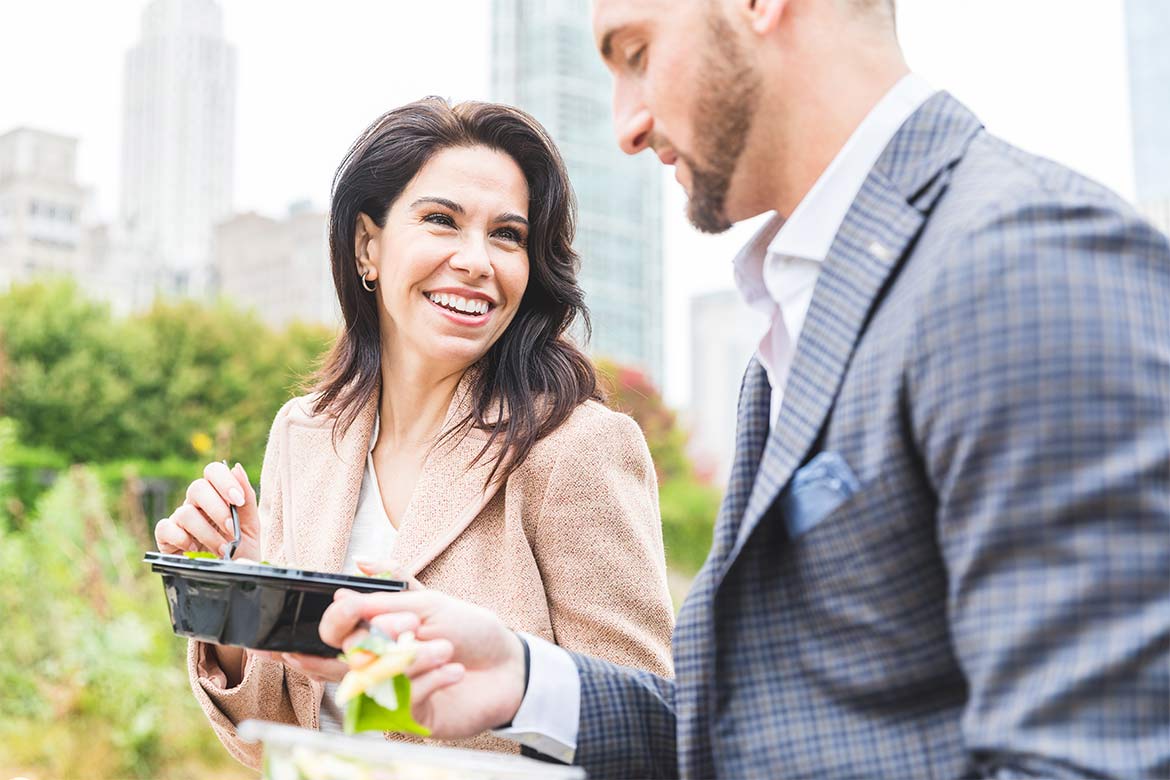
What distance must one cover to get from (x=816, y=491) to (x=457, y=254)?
3.74ft

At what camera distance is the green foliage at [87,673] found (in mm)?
4988

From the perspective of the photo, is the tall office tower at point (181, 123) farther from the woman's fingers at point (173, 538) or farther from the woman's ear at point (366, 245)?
the woman's fingers at point (173, 538)

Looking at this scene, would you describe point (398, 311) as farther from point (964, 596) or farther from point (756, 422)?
point (964, 596)

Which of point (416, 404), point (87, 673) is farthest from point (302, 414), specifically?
point (87, 673)

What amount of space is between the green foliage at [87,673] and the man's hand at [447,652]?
4.30 metres

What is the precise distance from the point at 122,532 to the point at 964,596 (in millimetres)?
6692

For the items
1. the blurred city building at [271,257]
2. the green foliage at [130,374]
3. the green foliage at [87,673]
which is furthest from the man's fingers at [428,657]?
the blurred city building at [271,257]

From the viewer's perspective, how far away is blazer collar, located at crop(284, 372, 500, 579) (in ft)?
6.23

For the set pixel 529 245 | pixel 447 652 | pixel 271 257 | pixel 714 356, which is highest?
pixel 271 257

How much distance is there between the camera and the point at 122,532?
22.4 feet

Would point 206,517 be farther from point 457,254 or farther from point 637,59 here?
point 637,59

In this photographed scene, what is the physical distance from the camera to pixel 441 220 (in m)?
2.04

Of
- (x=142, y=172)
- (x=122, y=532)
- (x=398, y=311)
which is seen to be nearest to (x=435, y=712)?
(x=398, y=311)

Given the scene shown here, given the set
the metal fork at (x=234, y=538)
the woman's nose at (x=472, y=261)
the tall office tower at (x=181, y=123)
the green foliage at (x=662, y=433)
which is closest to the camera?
the metal fork at (x=234, y=538)
